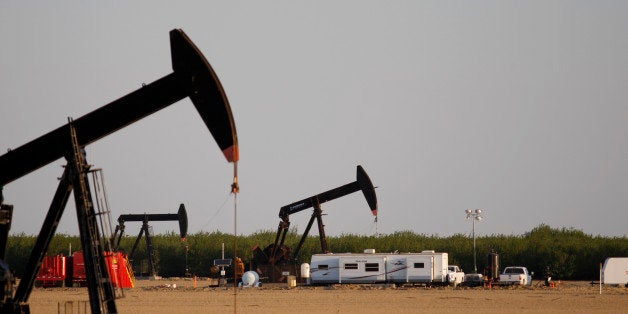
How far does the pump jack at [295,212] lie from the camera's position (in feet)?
196

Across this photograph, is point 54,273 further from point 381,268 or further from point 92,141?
point 92,141

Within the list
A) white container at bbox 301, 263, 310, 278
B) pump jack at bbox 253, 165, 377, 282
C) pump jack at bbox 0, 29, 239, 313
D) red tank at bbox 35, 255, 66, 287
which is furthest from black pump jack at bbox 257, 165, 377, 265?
pump jack at bbox 0, 29, 239, 313

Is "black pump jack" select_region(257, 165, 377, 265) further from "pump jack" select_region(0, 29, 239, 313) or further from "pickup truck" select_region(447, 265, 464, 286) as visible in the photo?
"pump jack" select_region(0, 29, 239, 313)

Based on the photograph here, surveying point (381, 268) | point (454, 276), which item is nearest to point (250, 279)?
point (381, 268)

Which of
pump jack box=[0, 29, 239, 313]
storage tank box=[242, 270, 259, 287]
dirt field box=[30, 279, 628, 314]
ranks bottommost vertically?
dirt field box=[30, 279, 628, 314]

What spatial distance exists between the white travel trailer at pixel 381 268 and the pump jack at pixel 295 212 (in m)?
3.94

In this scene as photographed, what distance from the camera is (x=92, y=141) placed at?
947 inches

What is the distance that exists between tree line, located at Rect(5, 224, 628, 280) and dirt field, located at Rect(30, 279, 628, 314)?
15.1 m

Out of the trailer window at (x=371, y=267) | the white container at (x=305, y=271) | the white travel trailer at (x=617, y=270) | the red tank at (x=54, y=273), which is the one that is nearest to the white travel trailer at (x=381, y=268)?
the trailer window at (x=371, y=267)

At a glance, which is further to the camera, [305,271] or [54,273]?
[305,271]

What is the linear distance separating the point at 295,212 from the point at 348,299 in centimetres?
1832

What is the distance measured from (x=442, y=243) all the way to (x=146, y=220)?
71.4 ft

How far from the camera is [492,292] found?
50594 mm

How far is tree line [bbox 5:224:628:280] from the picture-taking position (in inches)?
2810
